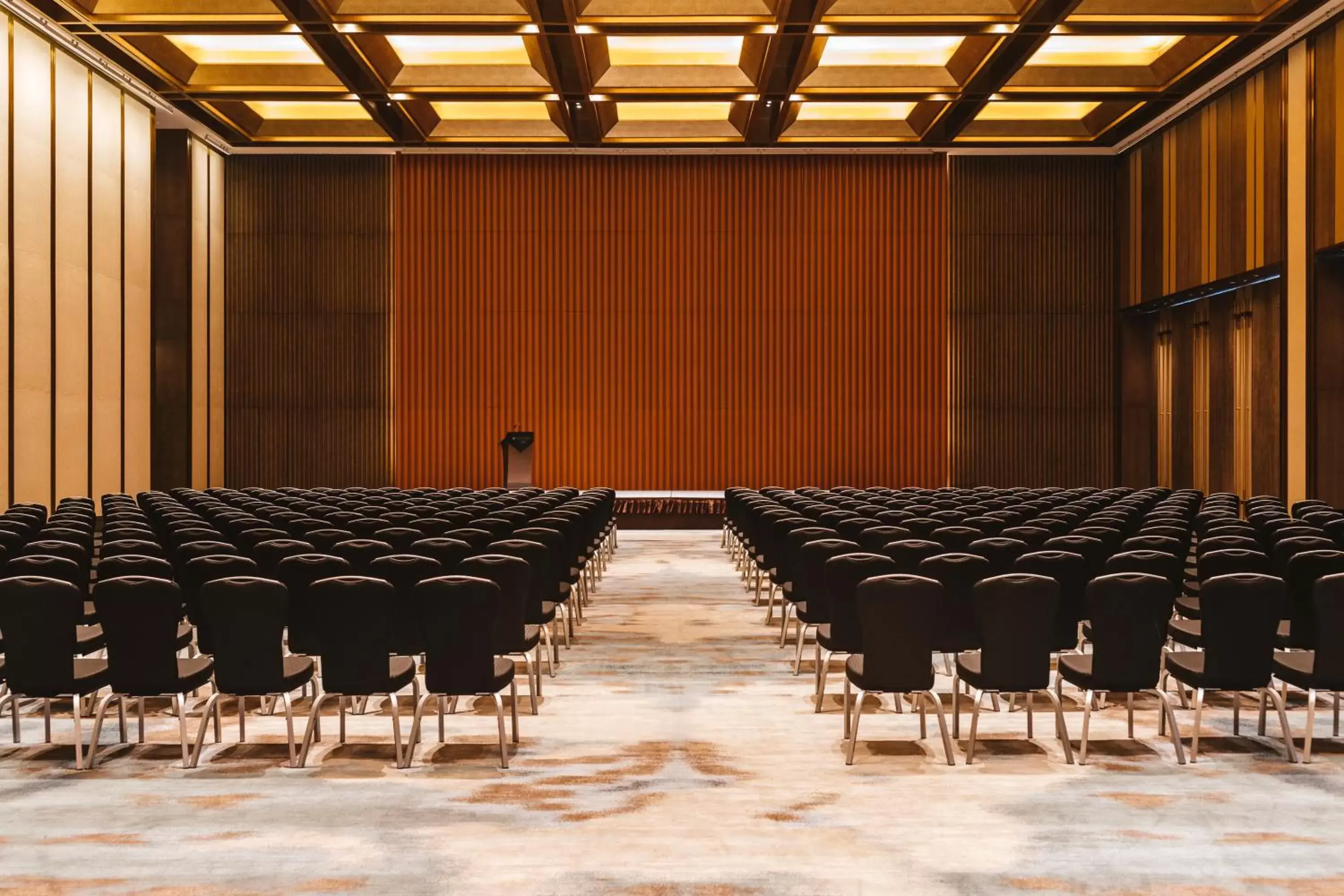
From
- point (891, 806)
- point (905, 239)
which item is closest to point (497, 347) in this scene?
point (905, 239)

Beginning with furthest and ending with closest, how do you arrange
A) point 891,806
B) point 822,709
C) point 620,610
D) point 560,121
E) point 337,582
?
point 560,121 < point 620,610 < point 822,709 < point 337,582 < point 891,806

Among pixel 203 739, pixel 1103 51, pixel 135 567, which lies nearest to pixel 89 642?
pixel 135 567

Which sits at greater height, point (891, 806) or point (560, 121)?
point (560, 121)

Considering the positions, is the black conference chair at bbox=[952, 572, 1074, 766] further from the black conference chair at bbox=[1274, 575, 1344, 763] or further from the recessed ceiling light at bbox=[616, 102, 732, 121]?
the recessed ceiling light at bbox=[616, 102, 732, 121]

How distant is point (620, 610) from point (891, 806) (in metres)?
5.91

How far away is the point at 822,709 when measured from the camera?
6746 millimetres

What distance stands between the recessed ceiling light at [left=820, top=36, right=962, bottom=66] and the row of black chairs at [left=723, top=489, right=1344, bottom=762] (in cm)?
755

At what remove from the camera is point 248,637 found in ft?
18.5

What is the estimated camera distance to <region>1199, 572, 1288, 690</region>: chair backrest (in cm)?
557

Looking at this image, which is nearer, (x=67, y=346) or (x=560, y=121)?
(x=67, y=346)

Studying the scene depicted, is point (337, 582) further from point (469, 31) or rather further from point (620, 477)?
point (620, 477)

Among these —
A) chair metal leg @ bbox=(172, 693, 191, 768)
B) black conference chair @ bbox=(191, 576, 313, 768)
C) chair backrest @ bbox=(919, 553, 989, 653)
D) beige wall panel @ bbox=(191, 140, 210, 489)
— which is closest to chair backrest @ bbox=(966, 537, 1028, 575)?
chair backrest @ bbox=(919, 553, 989, 653)

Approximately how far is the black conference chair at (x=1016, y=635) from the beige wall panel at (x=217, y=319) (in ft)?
59.3

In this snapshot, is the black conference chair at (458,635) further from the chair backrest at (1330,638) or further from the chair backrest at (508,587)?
the chair backrest at (1330,638)
